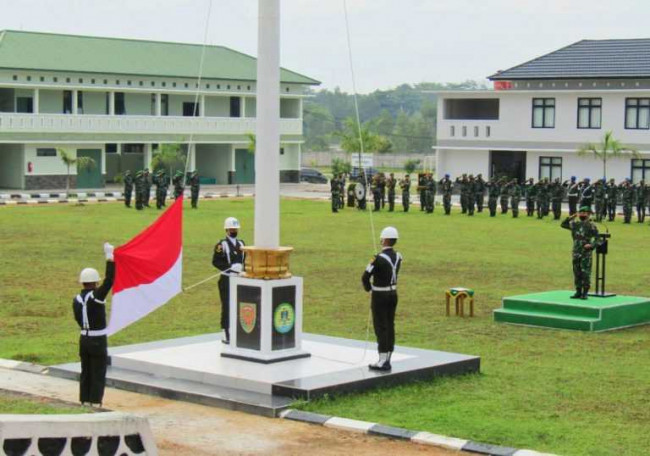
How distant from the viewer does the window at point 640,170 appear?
53375 mm

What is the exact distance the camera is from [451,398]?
1398 centimetres

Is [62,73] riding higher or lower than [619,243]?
higher

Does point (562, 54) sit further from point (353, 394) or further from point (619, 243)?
point (353, 394)

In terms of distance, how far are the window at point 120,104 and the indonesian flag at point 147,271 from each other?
5045 cm

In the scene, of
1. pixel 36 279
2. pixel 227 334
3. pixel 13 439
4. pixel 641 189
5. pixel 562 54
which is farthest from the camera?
pixel 562 54

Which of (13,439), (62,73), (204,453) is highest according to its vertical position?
(62,73)

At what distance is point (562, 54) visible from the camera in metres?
→ 58.4

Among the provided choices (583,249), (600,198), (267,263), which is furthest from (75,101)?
(267,263)

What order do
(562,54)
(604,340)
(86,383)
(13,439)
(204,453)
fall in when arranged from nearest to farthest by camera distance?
1. (13,439)
2. (204,453)
3. (86,383)
4. (604,340)
5. (562,54)

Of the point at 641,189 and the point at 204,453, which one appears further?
the point at 641,189

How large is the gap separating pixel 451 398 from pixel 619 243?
2128 cm

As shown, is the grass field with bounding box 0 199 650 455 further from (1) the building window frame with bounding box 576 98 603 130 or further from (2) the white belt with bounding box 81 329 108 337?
(1) the building window frame with bounding box 576 98 603 130

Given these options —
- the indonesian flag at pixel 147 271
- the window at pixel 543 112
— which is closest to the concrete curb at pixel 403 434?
the indonesian flag at pixel 147 271

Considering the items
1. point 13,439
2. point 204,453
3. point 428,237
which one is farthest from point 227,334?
point 428,237
